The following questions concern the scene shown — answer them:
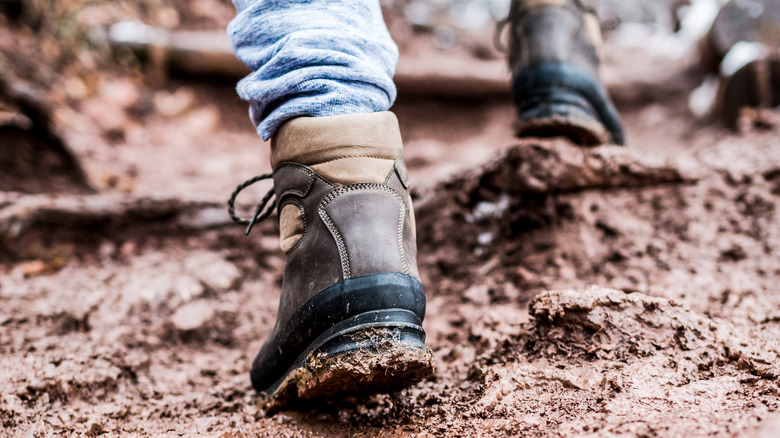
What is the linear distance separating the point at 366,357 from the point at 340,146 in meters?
0.41

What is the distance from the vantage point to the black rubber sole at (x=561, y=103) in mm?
1392

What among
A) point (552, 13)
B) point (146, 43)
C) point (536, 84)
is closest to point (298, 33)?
point (536, 84)

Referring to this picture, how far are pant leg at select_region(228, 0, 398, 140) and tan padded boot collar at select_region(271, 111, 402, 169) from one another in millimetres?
26

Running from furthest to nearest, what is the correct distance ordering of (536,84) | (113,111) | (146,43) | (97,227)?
(146,43), (113,111), (97,227), (536,84)

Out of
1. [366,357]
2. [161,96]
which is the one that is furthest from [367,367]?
[161,96]

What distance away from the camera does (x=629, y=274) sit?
1280 mm

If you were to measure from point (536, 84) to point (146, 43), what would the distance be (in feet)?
11.0

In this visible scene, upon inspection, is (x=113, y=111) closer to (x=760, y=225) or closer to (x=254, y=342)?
(x=254, y=342)

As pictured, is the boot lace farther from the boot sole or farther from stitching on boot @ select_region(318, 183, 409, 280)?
the boot sole

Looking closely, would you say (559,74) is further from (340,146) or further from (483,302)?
(340,146)

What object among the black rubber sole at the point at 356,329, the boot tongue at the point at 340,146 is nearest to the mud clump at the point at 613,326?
the black rubber sole at the point at 356,329

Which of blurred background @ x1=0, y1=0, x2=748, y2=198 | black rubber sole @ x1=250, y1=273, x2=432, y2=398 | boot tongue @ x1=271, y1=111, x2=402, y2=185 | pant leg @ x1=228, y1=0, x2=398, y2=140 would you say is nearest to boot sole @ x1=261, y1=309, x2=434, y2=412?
black rubber sole @ x1=250, y1=273, x2=432, y2=398

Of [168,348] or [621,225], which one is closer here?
[168,348]

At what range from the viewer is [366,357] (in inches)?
31.3
